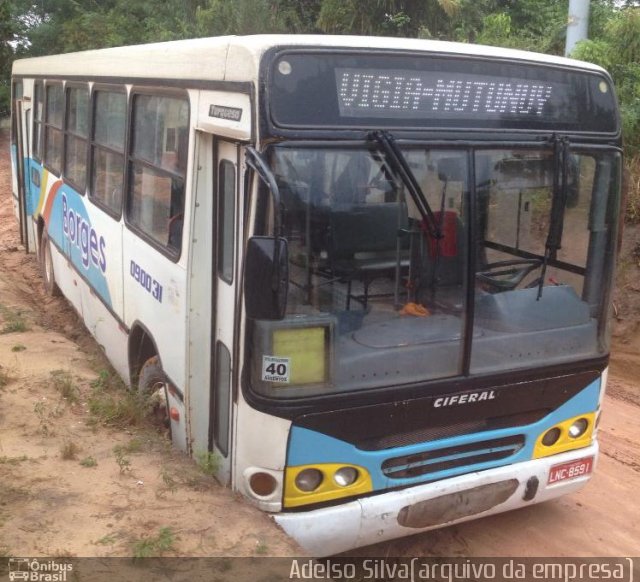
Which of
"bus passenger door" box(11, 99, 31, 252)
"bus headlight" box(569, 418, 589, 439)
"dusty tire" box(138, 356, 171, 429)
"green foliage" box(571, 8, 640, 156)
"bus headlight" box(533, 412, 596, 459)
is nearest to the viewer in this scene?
"bus headlight" box(533, 412, 596, 459)

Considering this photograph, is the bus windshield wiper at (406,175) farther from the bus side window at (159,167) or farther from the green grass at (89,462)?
the green grass at (89,462)

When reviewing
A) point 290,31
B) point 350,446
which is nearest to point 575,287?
point 350,446

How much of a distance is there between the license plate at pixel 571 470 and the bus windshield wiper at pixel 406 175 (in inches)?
62.6

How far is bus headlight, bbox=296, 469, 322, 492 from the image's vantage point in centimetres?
356

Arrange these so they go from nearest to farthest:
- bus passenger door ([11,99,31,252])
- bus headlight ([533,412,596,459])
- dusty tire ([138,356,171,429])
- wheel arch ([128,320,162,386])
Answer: bus headlight ([533,412,596,459])
dusty tire ([138,356,171,429])
wheel arch ([128,320,162,386])
bus passenger door ([11,99,31,252])

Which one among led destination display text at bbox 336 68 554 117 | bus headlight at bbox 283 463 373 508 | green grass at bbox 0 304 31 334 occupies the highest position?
led destination display text at bbox 336 68 554 117

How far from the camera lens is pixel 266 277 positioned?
3.02 meters

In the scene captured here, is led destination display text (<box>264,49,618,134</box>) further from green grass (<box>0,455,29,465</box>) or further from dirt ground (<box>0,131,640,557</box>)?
green grass (<box>0,455,29,465</box>)

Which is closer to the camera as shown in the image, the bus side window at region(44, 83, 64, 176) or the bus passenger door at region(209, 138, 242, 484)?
the bus passenger door at region(209, 138, 242, 484)

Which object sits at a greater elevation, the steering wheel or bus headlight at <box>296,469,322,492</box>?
the steering wheel

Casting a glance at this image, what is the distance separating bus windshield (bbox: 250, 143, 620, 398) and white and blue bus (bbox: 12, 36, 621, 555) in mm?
10

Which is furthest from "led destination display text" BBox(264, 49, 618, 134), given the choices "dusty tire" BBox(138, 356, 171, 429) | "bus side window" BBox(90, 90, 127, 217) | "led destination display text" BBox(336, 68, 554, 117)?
"bus side window" BBox(90, 90, 127, 217)

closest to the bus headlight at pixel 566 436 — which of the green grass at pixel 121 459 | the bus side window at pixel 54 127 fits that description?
the green grass at pixel 121 459

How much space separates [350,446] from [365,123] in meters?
1.52
